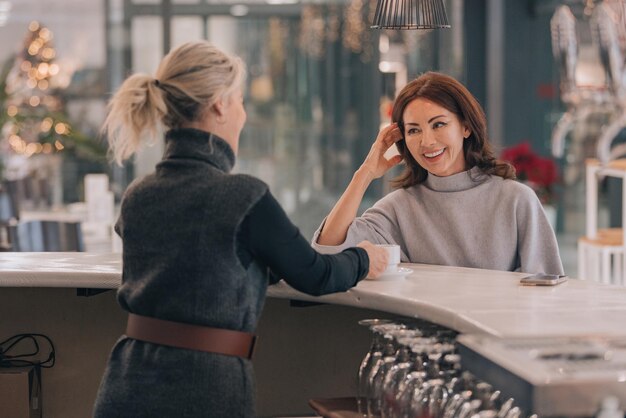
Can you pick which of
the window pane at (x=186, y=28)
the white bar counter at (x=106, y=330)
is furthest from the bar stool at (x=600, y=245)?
the window pane at (x=186, y=28)

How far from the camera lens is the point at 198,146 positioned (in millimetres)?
2459

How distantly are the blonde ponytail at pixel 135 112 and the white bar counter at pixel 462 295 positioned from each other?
24.3 inches

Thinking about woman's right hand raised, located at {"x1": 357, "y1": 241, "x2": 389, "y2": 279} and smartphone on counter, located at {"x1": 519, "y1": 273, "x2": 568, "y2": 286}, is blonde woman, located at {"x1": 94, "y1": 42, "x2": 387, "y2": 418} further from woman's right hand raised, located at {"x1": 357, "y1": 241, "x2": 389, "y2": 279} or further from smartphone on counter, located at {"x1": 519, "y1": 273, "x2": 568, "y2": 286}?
smartphone on counter, located at {"x1": 519, "y1": 273, "x2": 568, "y2": 286}

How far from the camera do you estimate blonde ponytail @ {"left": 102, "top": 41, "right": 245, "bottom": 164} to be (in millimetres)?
2438

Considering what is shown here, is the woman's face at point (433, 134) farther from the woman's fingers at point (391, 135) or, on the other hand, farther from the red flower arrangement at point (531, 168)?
the red flower arrangement at point (531, 168)

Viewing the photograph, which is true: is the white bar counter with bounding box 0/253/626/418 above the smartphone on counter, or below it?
below

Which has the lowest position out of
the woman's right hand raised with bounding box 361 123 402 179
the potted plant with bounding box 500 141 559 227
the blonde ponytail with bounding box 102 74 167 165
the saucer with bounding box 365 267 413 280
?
the potted plant with bounding box 500 141 559 227

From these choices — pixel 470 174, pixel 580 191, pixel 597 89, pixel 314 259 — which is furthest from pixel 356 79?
pixel 314 259

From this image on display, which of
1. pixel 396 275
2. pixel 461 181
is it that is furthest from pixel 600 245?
pixel 396 275

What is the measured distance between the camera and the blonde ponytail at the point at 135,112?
2.47 meters

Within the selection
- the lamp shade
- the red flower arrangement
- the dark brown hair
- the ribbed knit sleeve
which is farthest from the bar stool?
the ribbed knit sleeve

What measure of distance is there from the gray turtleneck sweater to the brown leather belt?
0.89 meters

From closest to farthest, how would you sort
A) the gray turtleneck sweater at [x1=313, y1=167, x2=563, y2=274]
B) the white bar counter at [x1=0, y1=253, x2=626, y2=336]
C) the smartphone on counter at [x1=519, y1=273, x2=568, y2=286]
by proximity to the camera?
the white bar counter at [x1=0, y1=253, x2=626, y2=336]
the smartphone on counter at [x1=519, y1=273, x2=568, y2=286]
the gray turtleneck sweater at [x1=313, y1=167, x2=563, y2=274]

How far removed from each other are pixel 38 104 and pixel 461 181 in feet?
26.5
